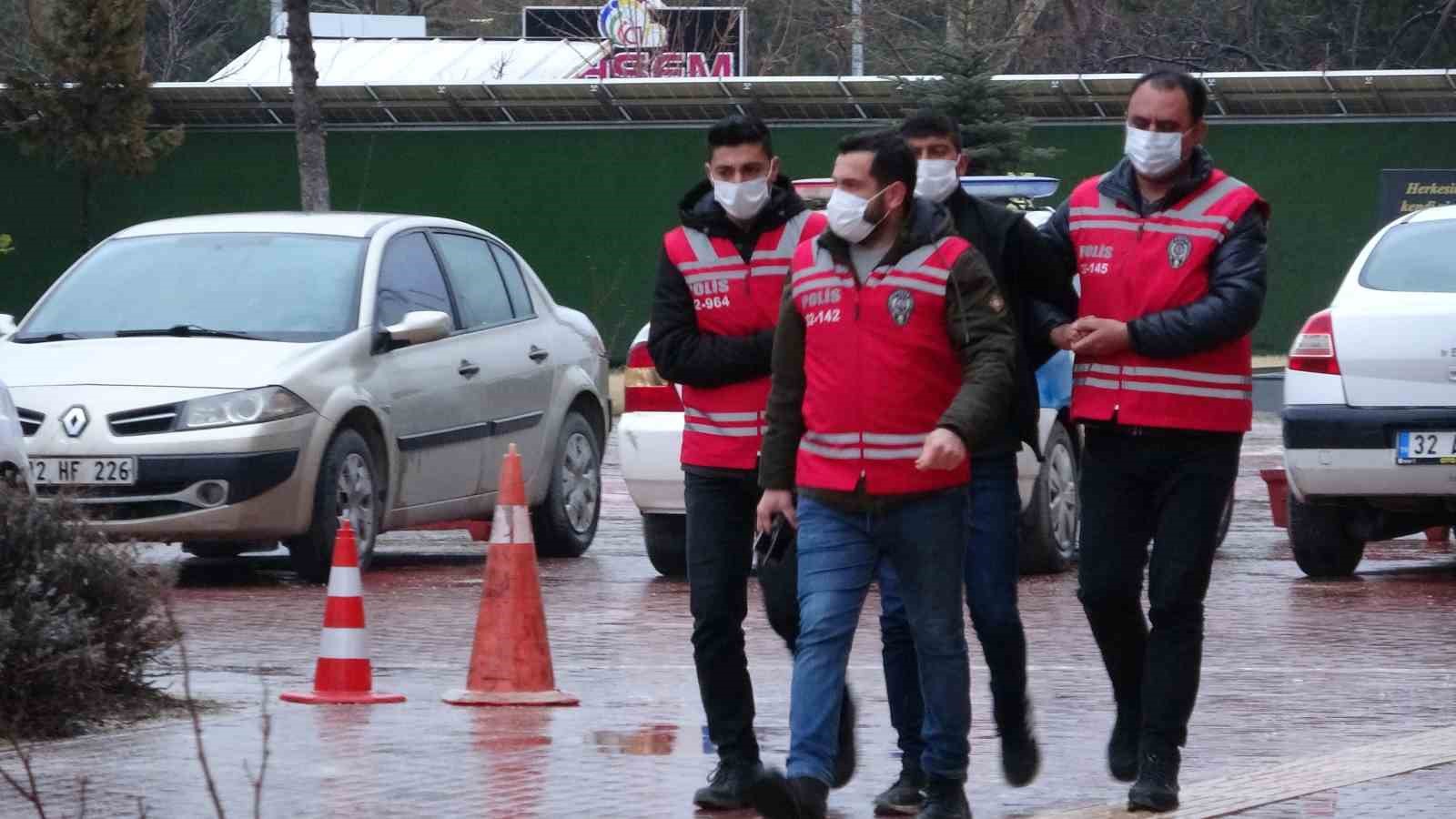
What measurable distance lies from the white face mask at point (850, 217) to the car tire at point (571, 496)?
710cm

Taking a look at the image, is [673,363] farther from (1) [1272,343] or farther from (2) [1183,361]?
(1) [1272,343]

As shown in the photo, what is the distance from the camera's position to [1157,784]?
6281 mm

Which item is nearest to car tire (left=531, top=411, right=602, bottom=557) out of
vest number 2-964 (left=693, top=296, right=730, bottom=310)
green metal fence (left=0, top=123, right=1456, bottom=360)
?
vest number 2-964 (left=693, top=296, right=730, bottom=310)

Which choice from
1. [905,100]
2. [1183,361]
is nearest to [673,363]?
[1183,361]

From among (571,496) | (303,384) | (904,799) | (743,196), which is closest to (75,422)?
(303,384)

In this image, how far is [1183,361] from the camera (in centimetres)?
638

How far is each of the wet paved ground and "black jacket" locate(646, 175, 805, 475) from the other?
42.1 inches

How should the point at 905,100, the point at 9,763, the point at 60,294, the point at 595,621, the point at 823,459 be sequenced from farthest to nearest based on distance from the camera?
the point at 905,100 → the point at 60,294 → the point at 595,621 → the point at 9,763 → the point at 823,459

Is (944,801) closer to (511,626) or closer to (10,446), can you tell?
(511,626)

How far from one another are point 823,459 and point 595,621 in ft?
15.2

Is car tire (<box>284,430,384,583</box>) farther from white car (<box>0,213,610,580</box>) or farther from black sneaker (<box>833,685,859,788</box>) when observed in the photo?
black sneaker (<box>833,685,859,788</box>)

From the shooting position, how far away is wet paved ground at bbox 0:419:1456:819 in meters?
6.54

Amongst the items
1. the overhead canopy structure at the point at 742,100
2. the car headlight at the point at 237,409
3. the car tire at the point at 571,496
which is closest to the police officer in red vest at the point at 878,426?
the car headlight at the point at 237,409

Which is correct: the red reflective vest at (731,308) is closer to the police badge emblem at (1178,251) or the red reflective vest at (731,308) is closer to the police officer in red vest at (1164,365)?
the police officer in red vest at (1164,365)
